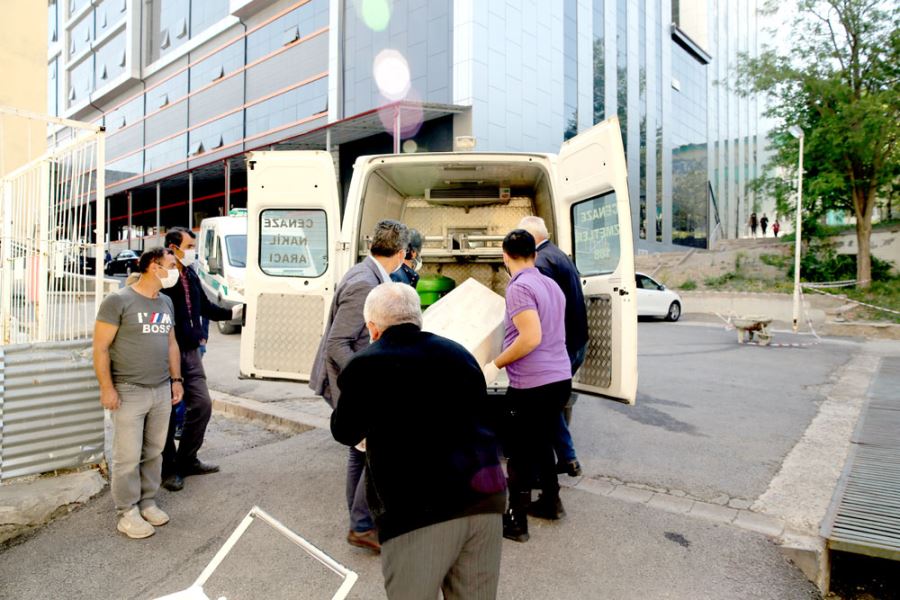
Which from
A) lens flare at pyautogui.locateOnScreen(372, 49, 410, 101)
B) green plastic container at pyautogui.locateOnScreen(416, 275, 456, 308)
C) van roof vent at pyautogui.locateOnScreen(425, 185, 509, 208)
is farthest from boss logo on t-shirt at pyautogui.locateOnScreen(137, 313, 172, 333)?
lens flare at pyautogui.locateOnScreen(372, 49, 410, 101)

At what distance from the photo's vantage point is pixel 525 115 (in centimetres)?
2166

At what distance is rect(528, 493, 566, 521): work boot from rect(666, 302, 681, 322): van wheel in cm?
1601

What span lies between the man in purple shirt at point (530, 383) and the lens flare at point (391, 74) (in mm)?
18967

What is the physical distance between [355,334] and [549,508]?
174 centimetres

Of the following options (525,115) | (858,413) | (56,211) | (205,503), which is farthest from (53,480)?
(525,115)

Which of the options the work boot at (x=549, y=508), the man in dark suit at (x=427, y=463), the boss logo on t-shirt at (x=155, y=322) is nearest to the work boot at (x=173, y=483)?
the boss logo on t-shirt at (x=155, y=322)

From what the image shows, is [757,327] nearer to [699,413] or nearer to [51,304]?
[699,413]

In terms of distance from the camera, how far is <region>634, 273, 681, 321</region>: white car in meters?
17.9

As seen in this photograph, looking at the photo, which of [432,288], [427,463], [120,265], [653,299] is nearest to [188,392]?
[432,288]

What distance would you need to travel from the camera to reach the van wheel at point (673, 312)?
61.1 ft

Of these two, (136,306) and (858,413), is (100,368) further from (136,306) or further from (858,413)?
(858,413)

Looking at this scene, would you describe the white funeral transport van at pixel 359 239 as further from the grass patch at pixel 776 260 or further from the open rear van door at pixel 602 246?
the grass patch at pixel 776 260

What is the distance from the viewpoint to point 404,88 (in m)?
21.0

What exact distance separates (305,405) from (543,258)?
3.96 metres
